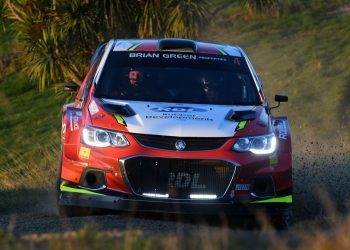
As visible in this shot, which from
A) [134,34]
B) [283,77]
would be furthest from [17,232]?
[283,77]

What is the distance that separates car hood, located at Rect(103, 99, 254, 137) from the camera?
8.61 metres

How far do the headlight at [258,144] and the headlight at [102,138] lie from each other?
3.10ft

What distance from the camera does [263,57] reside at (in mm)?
36094

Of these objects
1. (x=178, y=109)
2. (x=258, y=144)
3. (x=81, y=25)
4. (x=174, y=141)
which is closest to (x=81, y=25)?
(x=81, y=25)

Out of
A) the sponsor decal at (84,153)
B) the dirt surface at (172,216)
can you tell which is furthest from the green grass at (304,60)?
the sponsor decal at (84,153)

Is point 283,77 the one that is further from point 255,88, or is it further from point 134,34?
point 255,88

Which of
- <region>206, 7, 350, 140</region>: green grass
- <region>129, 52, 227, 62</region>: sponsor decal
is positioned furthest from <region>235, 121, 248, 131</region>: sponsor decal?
<region>206, 7, 350, 140</region>: green grass

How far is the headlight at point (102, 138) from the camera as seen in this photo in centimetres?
859

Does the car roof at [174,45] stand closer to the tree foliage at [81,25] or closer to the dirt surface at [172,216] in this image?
the dirt surface at [172,216]

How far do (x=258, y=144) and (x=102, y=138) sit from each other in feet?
4.36

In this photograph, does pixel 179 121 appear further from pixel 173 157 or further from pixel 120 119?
pixel 120 119

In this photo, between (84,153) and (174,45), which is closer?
(84,153)

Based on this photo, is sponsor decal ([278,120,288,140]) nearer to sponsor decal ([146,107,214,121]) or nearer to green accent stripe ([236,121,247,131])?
green accent stripe ([236,121,247,131])

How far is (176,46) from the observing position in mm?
10320
